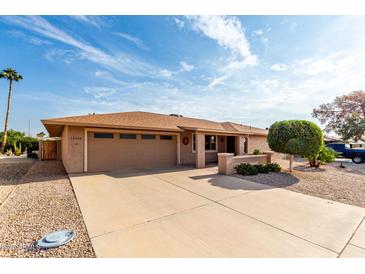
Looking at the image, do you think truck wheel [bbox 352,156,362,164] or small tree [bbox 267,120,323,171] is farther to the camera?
truck wheel [bbox 352,156,362,164]

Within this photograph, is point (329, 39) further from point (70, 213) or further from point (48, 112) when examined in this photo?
point (48, 112)

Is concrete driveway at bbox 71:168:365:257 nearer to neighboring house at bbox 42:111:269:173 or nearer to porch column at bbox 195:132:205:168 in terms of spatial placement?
neighboring house at bbox 42:111:269:173

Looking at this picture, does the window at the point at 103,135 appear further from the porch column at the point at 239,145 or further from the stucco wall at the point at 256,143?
the stucco wall at the point at 256,143

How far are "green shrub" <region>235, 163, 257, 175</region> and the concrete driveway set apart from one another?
235 centimetres

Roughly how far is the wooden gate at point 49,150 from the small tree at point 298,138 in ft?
62.5

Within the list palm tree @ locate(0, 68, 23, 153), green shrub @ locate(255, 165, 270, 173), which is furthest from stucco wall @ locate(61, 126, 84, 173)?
palm tree @ locate(0, 68, 23, 153)

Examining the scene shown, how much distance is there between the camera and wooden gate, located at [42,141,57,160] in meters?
16.0

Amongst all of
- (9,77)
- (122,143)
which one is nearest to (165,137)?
(122,143)

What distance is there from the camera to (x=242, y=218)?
3838 mm

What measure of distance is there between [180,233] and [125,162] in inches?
298

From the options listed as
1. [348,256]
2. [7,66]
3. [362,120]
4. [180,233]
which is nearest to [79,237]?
[180,233]

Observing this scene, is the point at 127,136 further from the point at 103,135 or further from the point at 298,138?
the point at 298,138

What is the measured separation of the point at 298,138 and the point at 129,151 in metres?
9.36

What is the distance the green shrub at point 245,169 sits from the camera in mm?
8530
